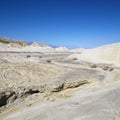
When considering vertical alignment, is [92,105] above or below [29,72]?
below

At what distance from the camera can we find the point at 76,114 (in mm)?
12734

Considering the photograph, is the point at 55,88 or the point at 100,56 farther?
the point at 100,56

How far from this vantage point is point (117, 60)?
123ft

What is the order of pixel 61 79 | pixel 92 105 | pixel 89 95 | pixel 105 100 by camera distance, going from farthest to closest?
pixel 61 79 → pixel 89 95 → pixel 105 100 → pixel 92 105

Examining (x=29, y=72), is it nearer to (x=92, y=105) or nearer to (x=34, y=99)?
(x=34, y=99)

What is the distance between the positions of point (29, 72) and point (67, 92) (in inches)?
243

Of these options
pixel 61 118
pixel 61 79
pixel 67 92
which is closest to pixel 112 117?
pixel 61 118

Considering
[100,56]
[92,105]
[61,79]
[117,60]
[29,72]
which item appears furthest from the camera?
[100,56]

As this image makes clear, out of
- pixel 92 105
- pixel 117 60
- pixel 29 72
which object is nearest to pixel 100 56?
pixel 117 60

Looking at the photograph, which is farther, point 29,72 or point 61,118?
point 29,72

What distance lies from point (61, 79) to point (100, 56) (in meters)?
24.0

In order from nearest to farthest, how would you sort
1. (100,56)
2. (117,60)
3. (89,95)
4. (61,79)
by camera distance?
(89,95) < (61,79) < (117,60) < (100,56)

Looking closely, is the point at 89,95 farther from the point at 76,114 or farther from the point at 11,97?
the point at 11,97

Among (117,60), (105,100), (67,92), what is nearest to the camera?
(105,100)
